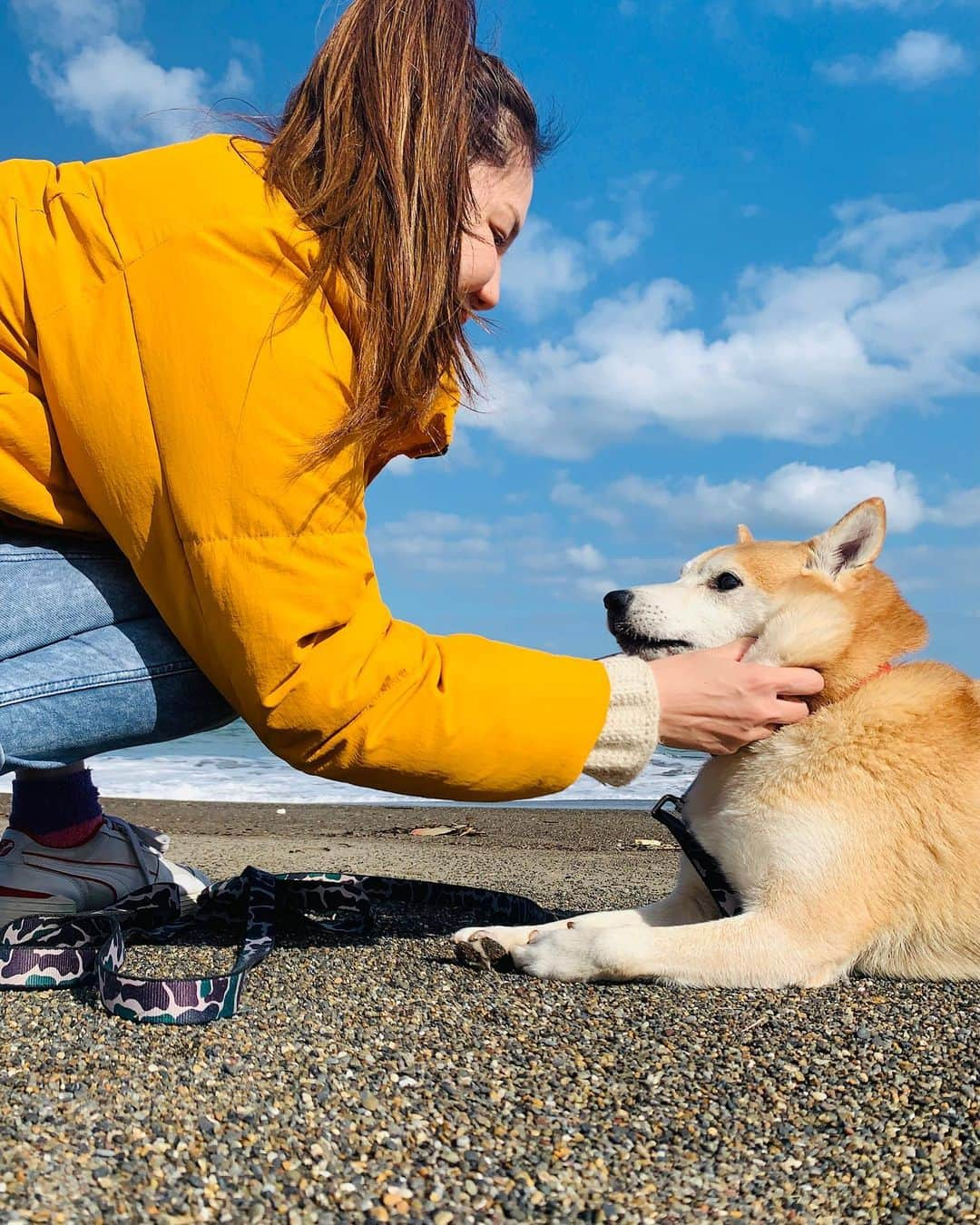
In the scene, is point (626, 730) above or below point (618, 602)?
below

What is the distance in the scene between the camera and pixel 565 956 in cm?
284

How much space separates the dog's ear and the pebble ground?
1.34 m

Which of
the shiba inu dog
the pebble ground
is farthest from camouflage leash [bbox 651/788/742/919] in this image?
the pebble ground

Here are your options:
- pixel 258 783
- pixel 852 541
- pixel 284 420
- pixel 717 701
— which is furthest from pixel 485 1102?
pixel 258 783

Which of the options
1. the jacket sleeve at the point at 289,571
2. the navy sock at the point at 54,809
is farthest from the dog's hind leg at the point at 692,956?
the navy sock at the point at 54,809

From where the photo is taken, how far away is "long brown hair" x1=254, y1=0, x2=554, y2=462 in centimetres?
235

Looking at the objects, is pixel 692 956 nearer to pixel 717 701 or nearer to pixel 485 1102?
pixel 717 701

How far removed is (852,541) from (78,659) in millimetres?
2439

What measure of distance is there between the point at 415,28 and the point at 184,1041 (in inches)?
92.3

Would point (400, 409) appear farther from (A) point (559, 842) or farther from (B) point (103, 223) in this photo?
(A) point (559, 842)

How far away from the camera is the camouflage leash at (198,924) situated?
2.29 metres

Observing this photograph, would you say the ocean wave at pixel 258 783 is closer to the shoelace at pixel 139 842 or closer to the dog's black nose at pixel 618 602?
the shoelace at pixel 139 842

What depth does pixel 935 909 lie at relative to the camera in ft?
9.85

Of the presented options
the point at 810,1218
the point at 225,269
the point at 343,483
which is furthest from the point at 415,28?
the point at 810,1218
